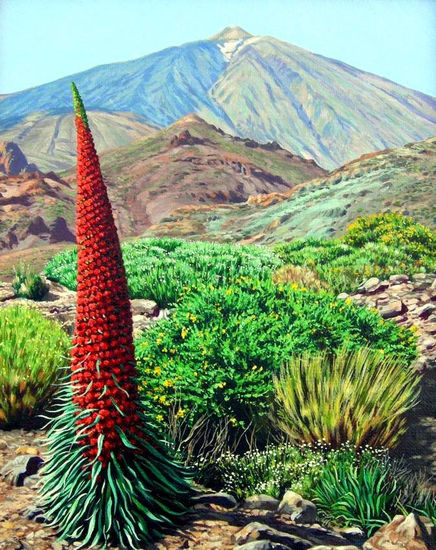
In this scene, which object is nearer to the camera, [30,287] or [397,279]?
[30,287]

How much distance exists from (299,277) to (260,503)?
877cm

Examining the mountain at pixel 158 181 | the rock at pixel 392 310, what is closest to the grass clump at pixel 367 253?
the rock at pixel 392 310

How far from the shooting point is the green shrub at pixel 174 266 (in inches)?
478

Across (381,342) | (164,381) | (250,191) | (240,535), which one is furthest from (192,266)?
(250,191)

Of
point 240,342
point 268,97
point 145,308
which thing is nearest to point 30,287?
point 145,308

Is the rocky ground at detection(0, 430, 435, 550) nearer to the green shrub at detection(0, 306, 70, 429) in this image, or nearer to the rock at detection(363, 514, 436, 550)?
the rock at detection(363, 514, 436, 550)

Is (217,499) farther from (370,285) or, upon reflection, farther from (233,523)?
(370,285)

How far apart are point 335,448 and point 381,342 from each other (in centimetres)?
221

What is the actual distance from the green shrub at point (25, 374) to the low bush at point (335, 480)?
1818mm

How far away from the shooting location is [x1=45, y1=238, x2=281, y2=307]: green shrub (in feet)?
39.8

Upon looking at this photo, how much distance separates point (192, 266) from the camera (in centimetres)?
1415

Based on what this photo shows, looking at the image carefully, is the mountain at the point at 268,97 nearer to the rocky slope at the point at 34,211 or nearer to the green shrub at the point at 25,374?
the rocky slope at the point at 34,211

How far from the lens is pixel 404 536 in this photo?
4367 millimetres

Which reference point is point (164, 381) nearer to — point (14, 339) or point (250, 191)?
point (14, 339)
